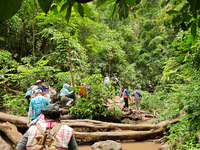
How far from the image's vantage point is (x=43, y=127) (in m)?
1.81

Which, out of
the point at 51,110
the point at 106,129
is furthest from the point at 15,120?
the point at 51,110

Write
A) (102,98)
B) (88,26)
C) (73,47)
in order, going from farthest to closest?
(88,26) < (73,47) < (102,98)

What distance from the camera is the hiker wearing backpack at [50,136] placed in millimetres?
1653

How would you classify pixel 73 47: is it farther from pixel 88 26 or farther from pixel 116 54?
pixel 116 54

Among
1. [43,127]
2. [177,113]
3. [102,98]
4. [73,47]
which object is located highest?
[73,47]

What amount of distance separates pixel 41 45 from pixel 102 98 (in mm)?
7430

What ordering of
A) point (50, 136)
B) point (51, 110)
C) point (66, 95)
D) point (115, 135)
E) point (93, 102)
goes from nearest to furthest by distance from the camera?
point (50, 136) → point (51, 110) → point (115, 135) → point (93, 102) → point (66, 95)

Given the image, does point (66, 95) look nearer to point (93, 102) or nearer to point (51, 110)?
point (93, 102)

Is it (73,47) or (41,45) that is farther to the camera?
(41,45)

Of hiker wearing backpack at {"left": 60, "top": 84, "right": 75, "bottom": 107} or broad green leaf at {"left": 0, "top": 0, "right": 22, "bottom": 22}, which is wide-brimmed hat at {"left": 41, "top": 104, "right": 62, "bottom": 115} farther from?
hiker wearing backpack at {"left": 60, "top": 84, "right": 75, "bottom": 107}

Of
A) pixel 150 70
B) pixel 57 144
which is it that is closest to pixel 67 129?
pixel 57 144

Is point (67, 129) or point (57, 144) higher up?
point (67, 129)

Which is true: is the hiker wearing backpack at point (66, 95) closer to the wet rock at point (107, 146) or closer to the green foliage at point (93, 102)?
the green foliage at point (93, 102)

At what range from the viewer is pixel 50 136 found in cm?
169
